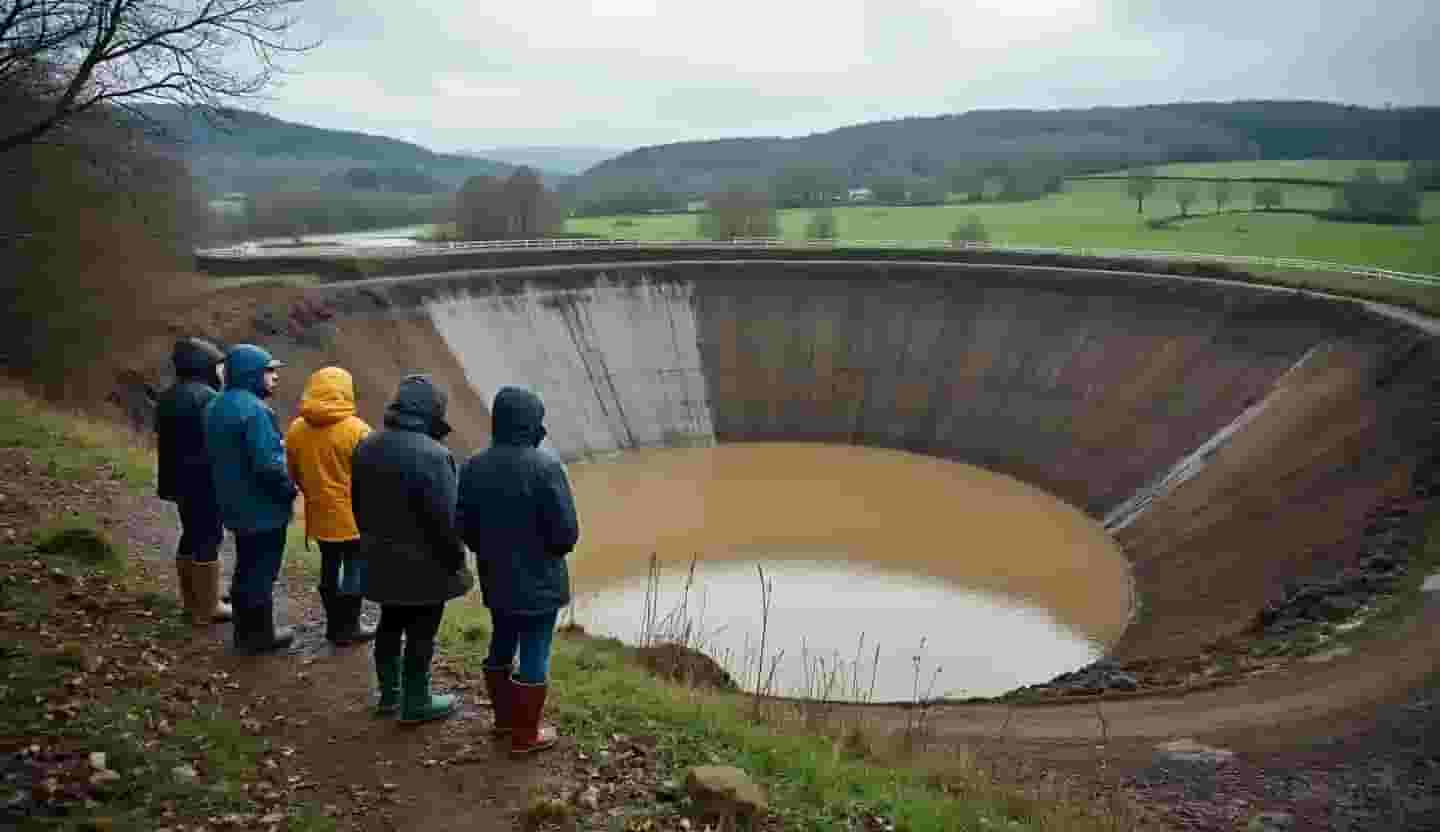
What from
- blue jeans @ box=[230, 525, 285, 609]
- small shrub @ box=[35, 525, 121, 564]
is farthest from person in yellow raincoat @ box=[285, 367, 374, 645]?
small shrub @ box=[35, 525, 121, 564]

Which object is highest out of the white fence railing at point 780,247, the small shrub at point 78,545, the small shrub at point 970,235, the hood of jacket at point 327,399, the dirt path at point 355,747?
the small shrub at point 970,235

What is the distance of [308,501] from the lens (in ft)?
22.7

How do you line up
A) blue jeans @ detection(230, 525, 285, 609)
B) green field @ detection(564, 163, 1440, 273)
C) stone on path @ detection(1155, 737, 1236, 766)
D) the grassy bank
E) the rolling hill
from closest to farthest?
the grassy bank, blue jeans @ detection(230, 525, 285, 609), stone on path @ detection(1155, 737, 1236, 766), green field @ detection(564, 163, 1440, 273), the rolling hill

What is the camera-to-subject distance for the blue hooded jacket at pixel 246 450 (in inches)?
260

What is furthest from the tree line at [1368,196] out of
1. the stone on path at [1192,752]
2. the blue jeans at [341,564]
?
the blue jeans at [341,564]

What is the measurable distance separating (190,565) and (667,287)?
1181 inches

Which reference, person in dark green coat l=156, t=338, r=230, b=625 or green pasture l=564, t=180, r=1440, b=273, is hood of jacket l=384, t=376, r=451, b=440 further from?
green pasture l=564, t=180, r=1440, b=273

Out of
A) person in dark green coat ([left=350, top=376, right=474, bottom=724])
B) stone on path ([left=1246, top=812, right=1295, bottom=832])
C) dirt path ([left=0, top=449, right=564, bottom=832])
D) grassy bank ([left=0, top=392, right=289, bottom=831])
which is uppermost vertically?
person in dark green coat ([left=350, top=376, right=474, bottom=724])

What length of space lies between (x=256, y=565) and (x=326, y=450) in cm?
99

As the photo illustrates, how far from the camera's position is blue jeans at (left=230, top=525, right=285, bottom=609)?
6.86 metres

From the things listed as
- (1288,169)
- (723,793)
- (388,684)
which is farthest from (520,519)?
(1288,169)

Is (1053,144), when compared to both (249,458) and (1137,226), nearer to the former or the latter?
(1137,226)

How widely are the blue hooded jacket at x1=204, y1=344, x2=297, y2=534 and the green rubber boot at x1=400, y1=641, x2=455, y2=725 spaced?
1.44m

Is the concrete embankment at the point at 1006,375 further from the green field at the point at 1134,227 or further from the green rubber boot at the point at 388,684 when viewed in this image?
the green rubber boot at the point at 388,684
